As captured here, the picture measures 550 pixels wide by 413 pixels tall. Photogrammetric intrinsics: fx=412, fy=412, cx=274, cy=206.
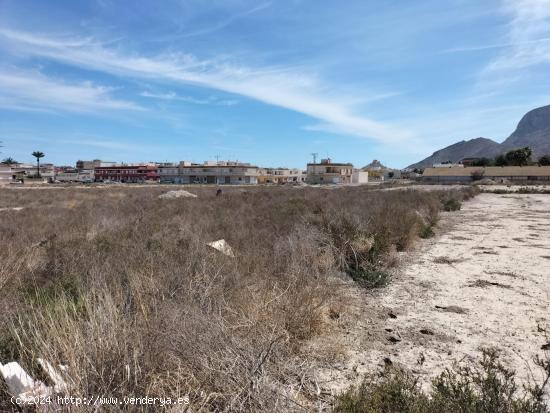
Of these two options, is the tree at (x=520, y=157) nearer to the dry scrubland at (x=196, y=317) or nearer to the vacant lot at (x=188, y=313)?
the vacant lot at (x=188, y=313)

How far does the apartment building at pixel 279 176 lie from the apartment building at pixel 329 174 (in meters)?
7.39

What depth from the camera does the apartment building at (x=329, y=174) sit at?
396ft

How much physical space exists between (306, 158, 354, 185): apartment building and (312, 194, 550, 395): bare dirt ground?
360 feet

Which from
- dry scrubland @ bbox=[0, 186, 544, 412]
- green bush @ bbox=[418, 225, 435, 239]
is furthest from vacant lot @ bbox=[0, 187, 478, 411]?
green bush @ bbox=[418, 225, 435, 239]

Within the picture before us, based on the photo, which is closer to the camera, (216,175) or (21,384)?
(21,384)

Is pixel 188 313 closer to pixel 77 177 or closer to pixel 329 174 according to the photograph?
pixel 329 174

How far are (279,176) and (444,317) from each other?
13201 centimetres

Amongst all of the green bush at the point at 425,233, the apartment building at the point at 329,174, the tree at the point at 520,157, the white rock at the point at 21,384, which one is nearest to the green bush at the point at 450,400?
the white rock at the point at 21,384

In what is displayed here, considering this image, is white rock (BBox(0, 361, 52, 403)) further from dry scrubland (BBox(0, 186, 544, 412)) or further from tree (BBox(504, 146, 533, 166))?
tree (BBox(504, 146, 533, 166))

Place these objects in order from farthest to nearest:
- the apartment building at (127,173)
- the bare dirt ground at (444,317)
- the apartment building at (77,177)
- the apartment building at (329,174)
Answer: the apartment building at (127,173) → the apartment building at (77,177) → the apartment building at (329,174) → the bare dirt ground at (444,317)


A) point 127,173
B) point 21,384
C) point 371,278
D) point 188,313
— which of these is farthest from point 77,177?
point 21,384

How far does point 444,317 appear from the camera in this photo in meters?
6.52

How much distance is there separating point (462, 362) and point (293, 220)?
791 centimetres

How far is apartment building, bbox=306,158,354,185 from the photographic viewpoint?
12081 cm
